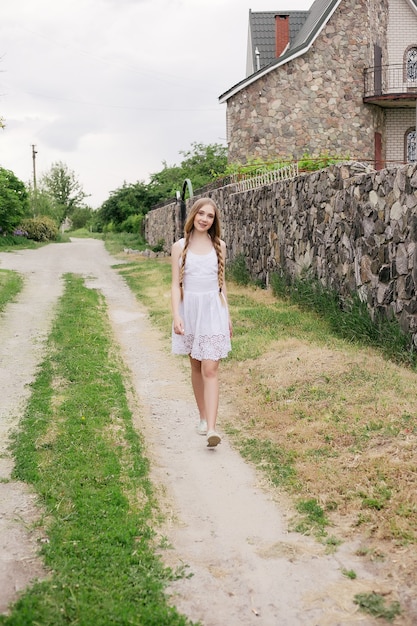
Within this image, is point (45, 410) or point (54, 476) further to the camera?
point (45, 410)

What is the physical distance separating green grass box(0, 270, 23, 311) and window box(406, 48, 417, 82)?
1800cm

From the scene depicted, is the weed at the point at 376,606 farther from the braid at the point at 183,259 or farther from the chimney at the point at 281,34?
the chimney at the point at 281,34

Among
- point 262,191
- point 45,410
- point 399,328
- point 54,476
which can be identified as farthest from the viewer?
point 262,191

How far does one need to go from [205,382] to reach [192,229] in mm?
1267

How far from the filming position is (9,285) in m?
18.1

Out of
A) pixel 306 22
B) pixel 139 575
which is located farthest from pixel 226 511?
pixel 306 22

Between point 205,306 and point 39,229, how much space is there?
40.9m

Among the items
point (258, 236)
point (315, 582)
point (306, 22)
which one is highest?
point (306, 22)

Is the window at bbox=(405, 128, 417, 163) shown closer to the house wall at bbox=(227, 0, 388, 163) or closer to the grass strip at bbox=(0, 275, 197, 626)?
the house wall at bbox=(227, 0, 388, 163)

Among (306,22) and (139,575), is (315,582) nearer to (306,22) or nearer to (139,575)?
(139,575)

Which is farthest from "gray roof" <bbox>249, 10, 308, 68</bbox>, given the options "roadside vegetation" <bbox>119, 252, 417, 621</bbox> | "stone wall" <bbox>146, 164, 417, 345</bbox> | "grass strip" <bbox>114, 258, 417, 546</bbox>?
"grass strip" <bbox>114, 258, 417, 546</bbox>

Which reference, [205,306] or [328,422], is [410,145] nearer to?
[328,422]

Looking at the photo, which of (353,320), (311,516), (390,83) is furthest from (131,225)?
(311,516)

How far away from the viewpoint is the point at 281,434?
6.45 m
